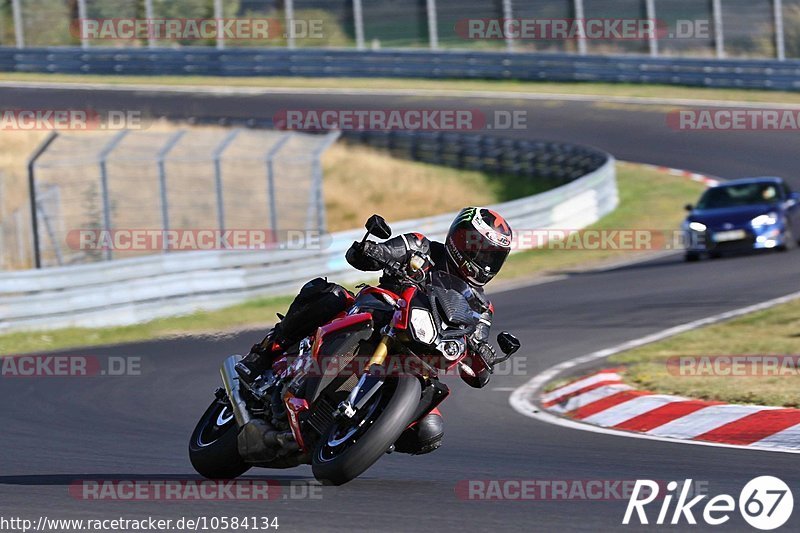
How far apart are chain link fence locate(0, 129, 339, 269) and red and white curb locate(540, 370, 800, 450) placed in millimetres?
8397

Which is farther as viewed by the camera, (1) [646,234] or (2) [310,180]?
(1) [646,234]

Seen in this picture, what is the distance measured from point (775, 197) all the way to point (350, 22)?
816 inches

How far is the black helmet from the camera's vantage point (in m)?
6.77

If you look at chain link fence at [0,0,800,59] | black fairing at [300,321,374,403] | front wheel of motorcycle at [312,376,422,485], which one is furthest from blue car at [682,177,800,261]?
chain link fence at [0,0,800,59]

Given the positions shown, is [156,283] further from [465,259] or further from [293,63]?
[293,63]

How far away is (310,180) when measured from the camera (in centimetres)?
2098

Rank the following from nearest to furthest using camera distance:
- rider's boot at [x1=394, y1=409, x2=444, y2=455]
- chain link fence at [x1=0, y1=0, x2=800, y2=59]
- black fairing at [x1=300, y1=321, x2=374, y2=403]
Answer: black fairing at [x1=300, y1=321, x2=374, y2=403], rider's boot at [x1=394, y1=409, x2=444, y2=455], chain link fence at [x1=0, y1=0, x2=800, y2=59]

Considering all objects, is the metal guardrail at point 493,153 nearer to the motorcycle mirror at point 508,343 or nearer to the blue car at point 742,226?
the blue car at point 742,226

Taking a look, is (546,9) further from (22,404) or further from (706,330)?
(22,404)

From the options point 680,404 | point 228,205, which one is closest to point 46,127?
point 228,205

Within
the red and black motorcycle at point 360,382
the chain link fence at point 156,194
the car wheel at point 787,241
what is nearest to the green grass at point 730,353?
the red and black motorcycle at point 360,382

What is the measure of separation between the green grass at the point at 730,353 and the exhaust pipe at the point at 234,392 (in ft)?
13.3

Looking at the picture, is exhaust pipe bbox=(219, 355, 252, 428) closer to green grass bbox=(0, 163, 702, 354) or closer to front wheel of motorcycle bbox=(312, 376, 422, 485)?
front wheel of motorcycle bbox=(312, 376, 422, 485)

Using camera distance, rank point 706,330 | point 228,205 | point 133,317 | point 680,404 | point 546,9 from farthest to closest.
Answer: point 546,9 < point 228,205 < point 133,317 < point 706,330 < point 680,404
